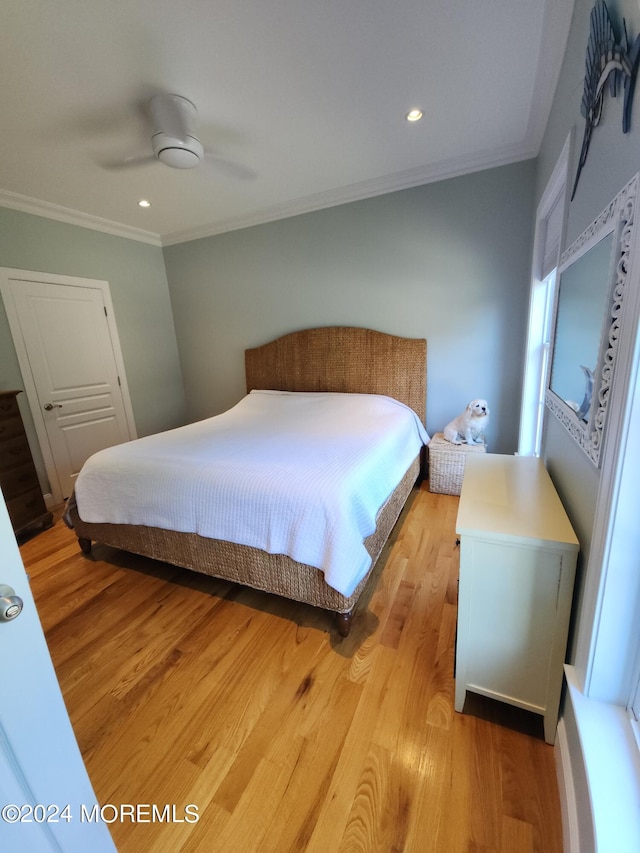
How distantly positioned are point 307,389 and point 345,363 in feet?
1.56

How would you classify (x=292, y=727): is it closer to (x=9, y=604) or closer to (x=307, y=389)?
(x=9, y=604)

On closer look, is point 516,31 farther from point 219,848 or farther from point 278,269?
point 219,848

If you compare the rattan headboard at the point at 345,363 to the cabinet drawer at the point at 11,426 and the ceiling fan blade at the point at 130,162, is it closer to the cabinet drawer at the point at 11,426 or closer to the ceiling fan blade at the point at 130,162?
the ceiling fan blade at the point at 130,162

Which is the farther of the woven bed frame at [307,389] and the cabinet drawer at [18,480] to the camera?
the cabinet drawer at [18,480]

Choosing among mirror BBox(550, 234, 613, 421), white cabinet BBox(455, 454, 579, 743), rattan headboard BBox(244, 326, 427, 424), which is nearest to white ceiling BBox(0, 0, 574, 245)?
mirror BBox(550, 234, 613, 421)

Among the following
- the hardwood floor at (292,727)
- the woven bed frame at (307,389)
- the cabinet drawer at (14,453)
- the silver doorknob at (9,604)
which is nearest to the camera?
the silver doorknob at (9,604)

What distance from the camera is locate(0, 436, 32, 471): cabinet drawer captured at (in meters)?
2.33

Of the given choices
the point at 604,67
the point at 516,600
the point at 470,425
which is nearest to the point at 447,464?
the point at 470,425

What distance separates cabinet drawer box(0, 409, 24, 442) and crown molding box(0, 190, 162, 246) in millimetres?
1605

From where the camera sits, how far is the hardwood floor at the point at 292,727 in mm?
922

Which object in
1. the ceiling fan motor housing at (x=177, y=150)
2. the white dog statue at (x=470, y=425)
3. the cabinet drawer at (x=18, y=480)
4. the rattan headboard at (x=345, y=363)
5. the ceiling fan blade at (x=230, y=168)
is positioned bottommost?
the cabinet drawer at (x=18, y=480)

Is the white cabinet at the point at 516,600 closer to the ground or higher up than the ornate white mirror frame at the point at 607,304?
closer to the ground

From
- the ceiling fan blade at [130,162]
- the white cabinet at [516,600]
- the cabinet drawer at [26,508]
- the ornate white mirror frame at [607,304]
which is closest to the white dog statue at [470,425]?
the white cabinet at [516,600]

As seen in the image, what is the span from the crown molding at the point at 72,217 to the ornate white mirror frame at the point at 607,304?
3637mm
